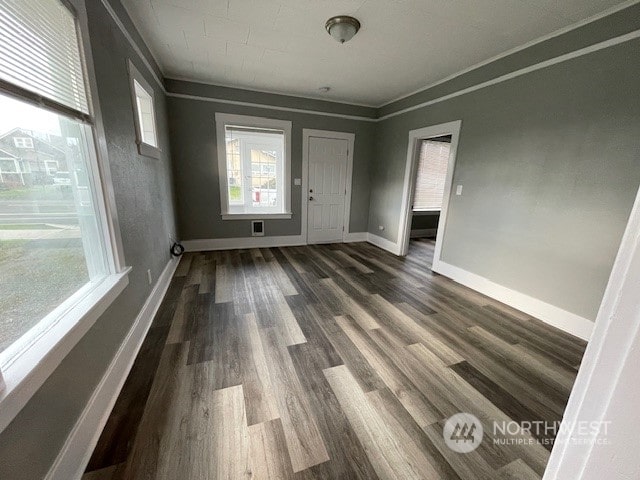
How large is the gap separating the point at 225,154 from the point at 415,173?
3.03 meters

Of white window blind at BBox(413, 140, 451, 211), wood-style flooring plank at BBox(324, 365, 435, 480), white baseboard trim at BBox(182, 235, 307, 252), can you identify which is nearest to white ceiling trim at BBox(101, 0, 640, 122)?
white window blind at BBox(413, 140, 451, 211)

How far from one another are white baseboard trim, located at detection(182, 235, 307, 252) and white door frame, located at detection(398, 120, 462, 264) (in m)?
1.82

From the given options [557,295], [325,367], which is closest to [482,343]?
[557,295]

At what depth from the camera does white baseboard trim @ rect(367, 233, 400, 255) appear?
4472 millimetres

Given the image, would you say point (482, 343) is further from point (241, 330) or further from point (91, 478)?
point (91, 478)

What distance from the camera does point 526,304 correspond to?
102 inches

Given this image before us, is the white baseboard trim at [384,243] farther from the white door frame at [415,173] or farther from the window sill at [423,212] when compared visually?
the window sill at [423,212]

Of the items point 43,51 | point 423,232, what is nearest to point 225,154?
point 43,51

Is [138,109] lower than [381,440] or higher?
higher

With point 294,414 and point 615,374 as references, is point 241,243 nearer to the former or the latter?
point 294,414

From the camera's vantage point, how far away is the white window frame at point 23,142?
99cm

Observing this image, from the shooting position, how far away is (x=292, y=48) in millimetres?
2656
